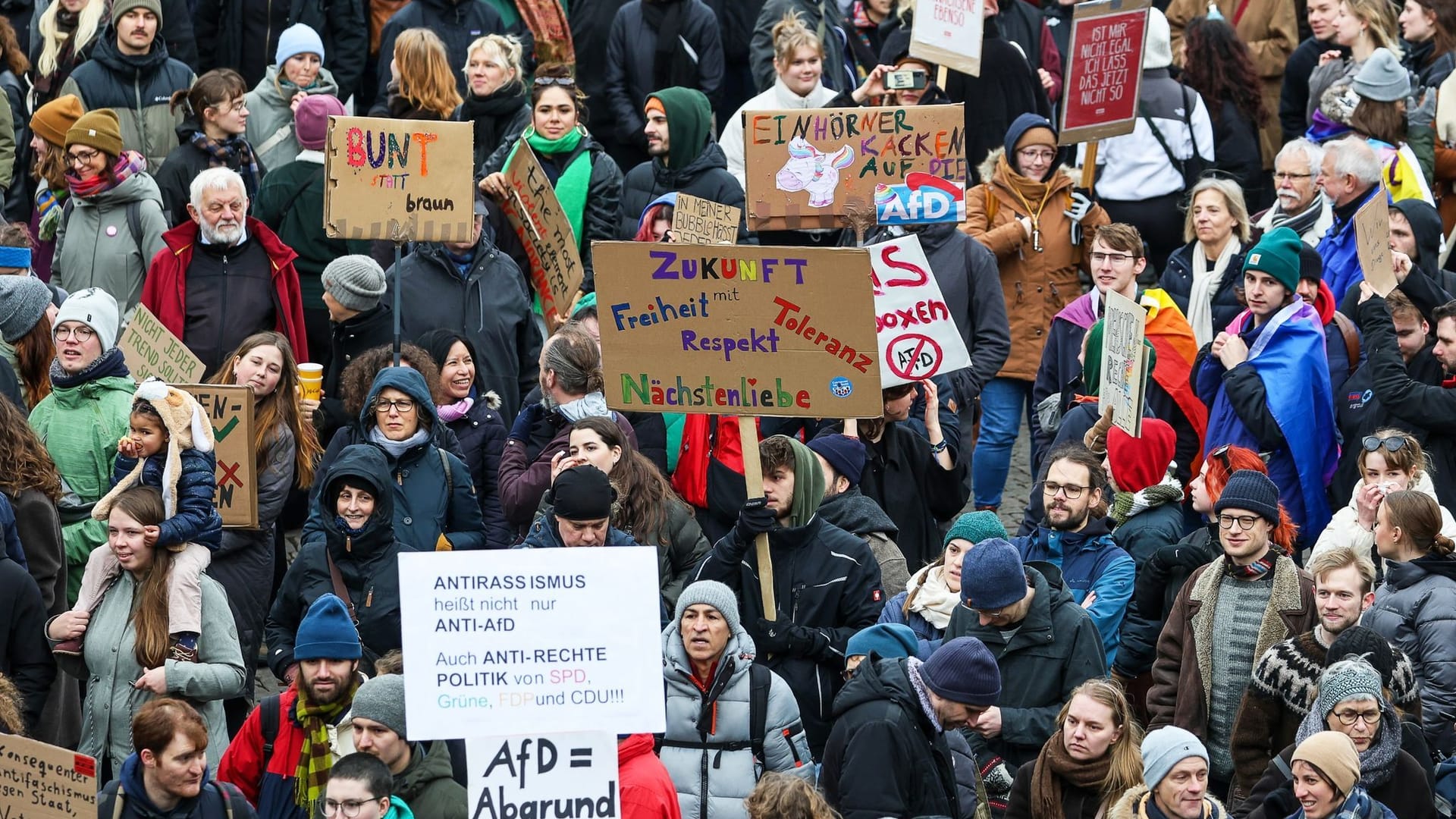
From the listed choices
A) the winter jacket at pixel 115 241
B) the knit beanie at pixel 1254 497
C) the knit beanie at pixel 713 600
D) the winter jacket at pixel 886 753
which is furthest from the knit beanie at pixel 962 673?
the winter jacket at pixel 115 241

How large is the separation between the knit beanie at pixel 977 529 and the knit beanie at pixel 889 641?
42.7 inches

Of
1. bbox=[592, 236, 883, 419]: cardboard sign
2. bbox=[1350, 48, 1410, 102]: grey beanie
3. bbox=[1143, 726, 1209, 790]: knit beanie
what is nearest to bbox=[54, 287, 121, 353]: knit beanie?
bbox=[592, 236, 883, 419]: cardboard sign

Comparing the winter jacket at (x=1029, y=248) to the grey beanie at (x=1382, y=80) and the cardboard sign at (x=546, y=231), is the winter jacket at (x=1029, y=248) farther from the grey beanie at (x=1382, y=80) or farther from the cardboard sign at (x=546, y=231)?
the cardboard sign at (x=546, y=231)

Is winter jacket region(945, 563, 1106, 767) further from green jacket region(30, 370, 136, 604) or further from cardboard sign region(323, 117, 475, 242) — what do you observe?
cardboard sign region(323, 117, 475, 242)

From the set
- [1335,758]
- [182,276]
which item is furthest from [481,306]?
[1335,758]

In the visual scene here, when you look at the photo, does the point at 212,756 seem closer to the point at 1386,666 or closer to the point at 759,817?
the point at 759,817

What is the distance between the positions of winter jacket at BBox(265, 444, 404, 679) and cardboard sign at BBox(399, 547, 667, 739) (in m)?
1.88

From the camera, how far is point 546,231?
11797 mm

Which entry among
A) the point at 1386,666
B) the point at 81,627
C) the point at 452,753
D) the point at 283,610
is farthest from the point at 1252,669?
the point at 81,627

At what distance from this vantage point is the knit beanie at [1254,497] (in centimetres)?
874

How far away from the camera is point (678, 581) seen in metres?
9.34

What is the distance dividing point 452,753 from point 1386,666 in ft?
10.6

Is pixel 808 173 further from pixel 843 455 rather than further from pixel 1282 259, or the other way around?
pixel 1282 259

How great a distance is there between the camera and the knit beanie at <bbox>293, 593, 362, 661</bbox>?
312 inches
